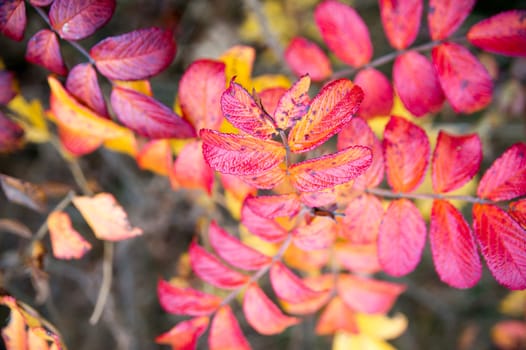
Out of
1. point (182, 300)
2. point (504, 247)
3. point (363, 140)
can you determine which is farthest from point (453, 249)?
point (182, 300)

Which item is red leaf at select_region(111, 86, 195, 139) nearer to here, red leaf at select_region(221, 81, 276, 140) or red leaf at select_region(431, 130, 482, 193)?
red leaf at select_region(221, 81, 276, 140)

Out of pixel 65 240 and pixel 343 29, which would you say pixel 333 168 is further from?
pixel 65 240

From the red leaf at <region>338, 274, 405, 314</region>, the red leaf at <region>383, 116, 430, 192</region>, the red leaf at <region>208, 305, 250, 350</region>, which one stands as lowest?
the red leaf at <region>338, 274, 405, 314</region>

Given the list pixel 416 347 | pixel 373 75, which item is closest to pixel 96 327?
pixel 416 347

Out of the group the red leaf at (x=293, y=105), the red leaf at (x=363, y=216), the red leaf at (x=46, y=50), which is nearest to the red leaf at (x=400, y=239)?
the red leaf at (x=363, y=216)

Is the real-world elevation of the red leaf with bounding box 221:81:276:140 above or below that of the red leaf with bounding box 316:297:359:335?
above

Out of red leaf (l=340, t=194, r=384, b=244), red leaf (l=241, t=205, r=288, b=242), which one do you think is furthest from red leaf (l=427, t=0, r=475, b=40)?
red leaf (l=241, t=205, r=288, b=242)

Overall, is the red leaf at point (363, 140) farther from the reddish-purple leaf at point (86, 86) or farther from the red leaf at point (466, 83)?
the reddish-purple leaf at point (86, 86)
